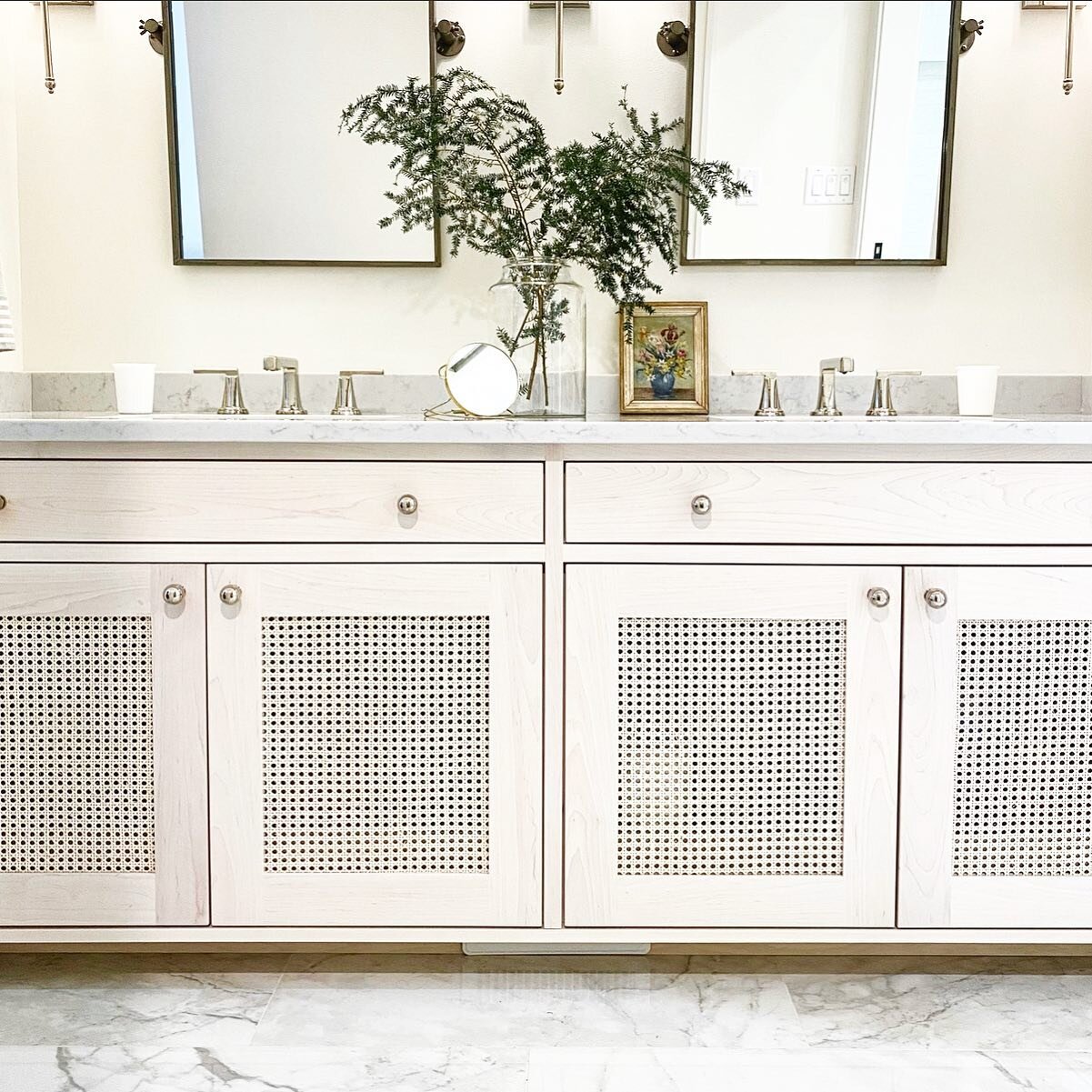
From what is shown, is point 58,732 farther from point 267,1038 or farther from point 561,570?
point 561,570

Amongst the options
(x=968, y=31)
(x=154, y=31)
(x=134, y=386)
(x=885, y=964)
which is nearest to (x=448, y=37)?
(x=154, y=31)

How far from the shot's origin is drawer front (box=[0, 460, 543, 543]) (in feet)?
4.92

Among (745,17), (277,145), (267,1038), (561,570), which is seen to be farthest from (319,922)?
(745,17)

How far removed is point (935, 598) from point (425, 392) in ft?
3.43

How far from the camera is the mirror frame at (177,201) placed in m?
1.97

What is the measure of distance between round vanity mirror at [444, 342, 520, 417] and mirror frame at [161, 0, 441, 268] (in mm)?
475

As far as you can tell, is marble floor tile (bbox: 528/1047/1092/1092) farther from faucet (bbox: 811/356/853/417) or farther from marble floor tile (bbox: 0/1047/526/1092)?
faucet (bbox: 811/356/853/417)

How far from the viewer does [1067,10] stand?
1994 millimetres

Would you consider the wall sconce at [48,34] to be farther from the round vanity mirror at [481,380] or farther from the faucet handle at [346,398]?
the round vanity mirror at [481,380]

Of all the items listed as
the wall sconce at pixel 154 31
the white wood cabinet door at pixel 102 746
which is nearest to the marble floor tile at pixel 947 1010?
the white wood cabinet door at pixel 102 746

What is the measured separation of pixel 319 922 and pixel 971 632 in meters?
1.05

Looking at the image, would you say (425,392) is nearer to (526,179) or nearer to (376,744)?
(526,179)

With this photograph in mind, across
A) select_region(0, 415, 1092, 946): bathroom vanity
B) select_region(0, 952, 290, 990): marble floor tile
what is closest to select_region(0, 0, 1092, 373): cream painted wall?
select_region(0, 415, 1092, 946): bathroom vanity

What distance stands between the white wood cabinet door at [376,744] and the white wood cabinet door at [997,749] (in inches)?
21.9
